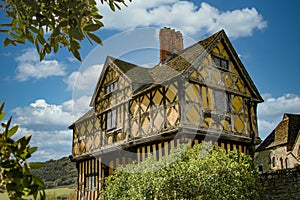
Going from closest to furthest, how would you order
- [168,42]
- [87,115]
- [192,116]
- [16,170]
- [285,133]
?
[16,170], [192,116], [168,42], [87,115], [285,133]

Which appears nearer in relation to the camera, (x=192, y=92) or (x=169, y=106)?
(x=169, y=106)

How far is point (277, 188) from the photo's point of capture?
460 inches

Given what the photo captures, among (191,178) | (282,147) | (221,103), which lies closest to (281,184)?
(221,103)


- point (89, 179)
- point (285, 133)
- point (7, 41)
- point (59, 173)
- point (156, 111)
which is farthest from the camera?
point (59, 173)

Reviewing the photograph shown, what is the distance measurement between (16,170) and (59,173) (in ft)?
114

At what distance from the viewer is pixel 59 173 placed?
34281mm

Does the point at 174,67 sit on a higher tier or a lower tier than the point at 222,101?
higher

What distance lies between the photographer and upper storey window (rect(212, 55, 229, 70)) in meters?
13.1

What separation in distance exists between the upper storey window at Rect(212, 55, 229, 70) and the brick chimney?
8.36ft

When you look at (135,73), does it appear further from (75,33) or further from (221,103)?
(75,33)

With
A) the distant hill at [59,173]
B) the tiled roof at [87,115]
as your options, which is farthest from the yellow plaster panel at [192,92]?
the distant hill at [59,173]

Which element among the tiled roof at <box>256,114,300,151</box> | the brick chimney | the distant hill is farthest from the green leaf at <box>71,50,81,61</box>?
Result: the distant hill

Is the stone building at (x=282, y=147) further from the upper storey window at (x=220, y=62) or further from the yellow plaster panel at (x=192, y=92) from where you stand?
the yellow plaster panel at (x=192, y=92)

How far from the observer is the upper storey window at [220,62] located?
43.0 feet
